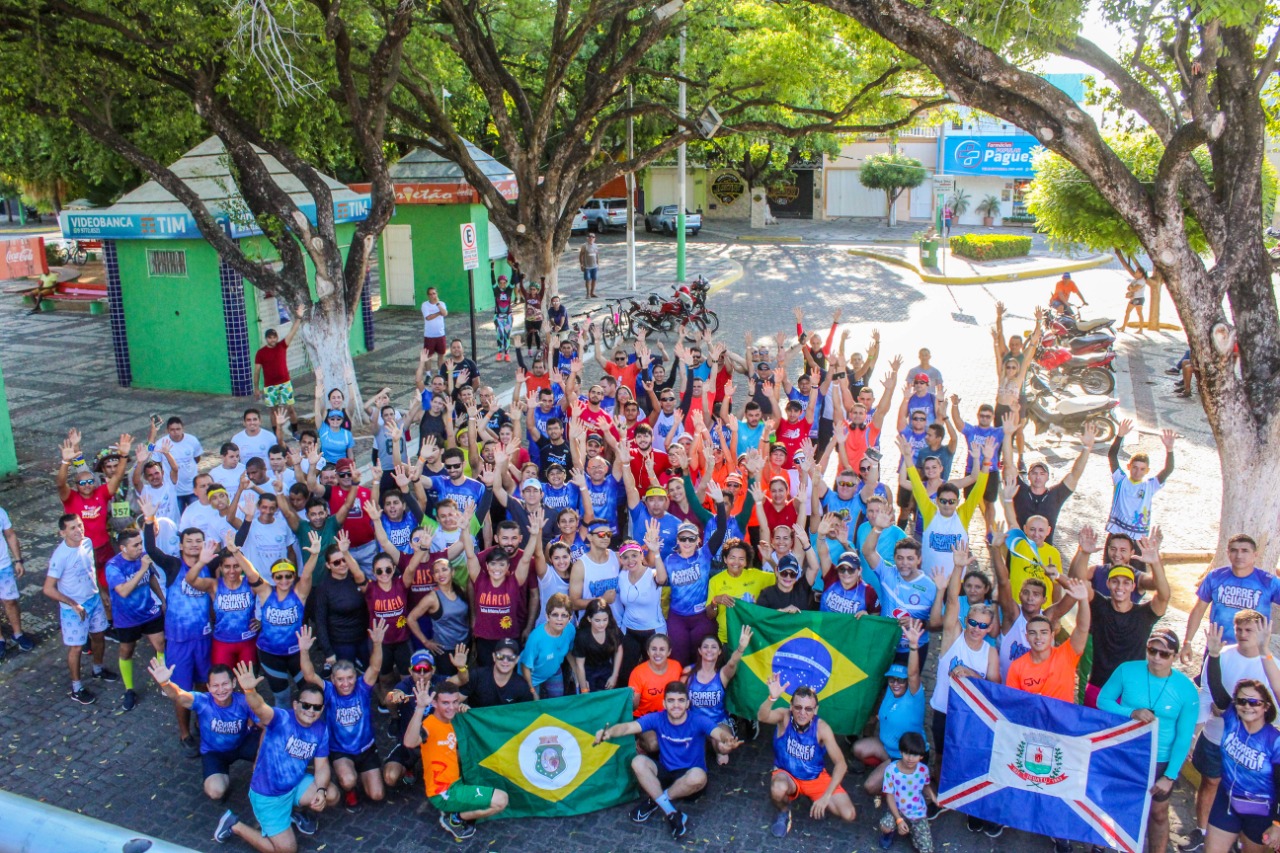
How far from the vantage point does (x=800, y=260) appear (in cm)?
3628

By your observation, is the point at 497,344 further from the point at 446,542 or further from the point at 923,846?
the point at 923,846

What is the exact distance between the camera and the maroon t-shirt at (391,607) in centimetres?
768

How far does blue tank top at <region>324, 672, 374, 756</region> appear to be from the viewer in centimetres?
690

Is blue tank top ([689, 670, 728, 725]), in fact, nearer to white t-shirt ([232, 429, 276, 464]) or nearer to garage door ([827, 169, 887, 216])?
white t-shirt ([232, 429, 276, 464])

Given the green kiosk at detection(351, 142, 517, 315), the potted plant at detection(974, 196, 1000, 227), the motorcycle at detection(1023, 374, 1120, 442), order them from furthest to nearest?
the potted plant at detection(974, 196, 1000, 227) → the green kiosk at detection(351, 142, 517, 315) → the motorcycle at detection(1023, 374, 1120, 442)

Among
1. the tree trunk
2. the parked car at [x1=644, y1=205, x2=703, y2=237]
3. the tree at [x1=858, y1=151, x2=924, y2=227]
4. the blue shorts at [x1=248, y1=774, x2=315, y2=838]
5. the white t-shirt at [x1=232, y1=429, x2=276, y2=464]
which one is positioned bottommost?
the blue shorts at [x1=248, y1=774, x2=315, y2=838]

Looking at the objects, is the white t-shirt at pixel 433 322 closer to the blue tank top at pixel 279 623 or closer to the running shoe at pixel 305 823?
the blue tank top at pixel 279 623

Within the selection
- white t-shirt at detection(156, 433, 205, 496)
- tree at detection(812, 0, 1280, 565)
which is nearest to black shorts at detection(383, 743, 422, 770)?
white t-shirt at detection(156, 433, 205, 496)

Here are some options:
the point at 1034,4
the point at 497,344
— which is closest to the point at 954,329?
the point at 497,344

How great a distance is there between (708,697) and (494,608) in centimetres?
178

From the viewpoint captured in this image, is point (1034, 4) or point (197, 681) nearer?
point (197, 681)

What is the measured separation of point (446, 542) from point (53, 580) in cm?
316

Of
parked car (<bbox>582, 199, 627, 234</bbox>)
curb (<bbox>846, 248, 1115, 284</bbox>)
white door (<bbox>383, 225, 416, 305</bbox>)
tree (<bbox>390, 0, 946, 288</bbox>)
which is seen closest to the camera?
tree (<bbox>390, 0, 946, 288</bbox>)

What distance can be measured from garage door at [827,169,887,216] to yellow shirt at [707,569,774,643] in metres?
46.9
